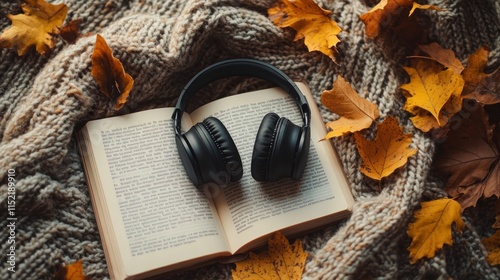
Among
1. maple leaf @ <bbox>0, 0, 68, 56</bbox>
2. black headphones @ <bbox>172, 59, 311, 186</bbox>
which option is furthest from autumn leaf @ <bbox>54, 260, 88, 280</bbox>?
maple leaf @ <bbox>0, 0, 68, 56</bbox>

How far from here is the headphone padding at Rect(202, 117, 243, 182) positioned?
0.92 metres

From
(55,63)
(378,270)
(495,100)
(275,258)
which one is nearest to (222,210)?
(275,258)

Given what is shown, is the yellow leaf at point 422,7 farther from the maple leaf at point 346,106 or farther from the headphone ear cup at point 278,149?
the headphone ear cup at point 278,149

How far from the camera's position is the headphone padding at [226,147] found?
3.02 ft

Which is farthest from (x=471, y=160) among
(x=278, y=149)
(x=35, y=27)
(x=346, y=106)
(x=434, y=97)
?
(x=35, y=27)

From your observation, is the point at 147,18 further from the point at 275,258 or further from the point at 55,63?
the point at 275,258

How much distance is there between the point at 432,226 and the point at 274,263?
0.86 ft

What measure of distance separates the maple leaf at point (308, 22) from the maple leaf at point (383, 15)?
0.05m

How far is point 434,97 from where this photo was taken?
101 cm

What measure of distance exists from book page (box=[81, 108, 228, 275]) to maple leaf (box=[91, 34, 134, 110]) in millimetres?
43

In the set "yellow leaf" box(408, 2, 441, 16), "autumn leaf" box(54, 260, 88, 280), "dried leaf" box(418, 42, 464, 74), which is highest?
"yellow leaf" box(408, 2, 441, 16)

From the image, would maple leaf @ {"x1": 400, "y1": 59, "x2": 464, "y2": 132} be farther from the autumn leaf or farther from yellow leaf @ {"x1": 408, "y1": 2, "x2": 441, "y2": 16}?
the autumn leaf

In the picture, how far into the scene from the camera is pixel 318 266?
0.94 metres

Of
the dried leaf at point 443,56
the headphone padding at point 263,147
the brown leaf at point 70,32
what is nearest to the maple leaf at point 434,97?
Answer: the dried leaf at point 443,56
